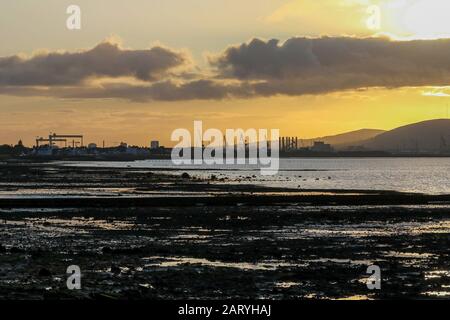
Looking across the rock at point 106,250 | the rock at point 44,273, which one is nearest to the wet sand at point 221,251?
the rock at point 44,273

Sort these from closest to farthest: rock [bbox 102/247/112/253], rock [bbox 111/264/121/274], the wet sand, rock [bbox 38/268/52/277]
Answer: the wet sand, rock [bbox 38/268/52/277], rock [bbox 111/264/121/274], rock [bbox 102/247/112/253]

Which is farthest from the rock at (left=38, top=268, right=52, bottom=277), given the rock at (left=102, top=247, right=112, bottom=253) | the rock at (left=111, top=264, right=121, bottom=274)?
the rock at (left=102, top=247, right=112, bottom=253)

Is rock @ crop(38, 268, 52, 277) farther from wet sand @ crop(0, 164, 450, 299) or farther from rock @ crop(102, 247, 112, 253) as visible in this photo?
rock @ crop(102, 247, 112, 253)

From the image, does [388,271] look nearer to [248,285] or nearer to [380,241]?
[248,285]

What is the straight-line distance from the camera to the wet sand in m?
22.8

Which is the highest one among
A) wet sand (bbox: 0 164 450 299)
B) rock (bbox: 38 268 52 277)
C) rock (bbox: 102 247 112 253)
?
rock (bbox: 38 268 52 277)

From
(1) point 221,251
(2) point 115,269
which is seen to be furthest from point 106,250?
(2) point 115,269

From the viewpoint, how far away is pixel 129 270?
26422 mm

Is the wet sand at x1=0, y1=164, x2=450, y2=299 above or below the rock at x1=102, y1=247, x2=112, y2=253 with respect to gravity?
below

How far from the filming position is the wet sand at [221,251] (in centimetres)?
2280

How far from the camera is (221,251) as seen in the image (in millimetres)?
32438
